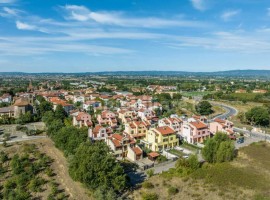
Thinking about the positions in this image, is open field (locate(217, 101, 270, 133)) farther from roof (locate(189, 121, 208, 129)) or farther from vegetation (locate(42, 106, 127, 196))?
vegetation (locate(42, 106, 127, 196))

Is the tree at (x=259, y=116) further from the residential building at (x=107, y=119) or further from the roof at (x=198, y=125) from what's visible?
the residential building at (x=107, y=119)

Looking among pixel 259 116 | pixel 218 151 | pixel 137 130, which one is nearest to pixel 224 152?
pixel 218 151

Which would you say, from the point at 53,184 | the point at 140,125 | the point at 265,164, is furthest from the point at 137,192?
the point at 140,125

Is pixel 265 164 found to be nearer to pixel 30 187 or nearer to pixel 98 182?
pixel 98 182

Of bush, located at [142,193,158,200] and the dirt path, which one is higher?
bush, located at [142,193,158,200]

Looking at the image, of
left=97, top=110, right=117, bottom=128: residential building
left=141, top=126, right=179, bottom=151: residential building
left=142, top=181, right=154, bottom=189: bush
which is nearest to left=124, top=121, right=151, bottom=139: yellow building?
left=141, top=126, right=179, bottom=151: residential building

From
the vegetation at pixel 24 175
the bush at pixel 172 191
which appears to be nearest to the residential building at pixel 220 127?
the bush at pixel 172 191
